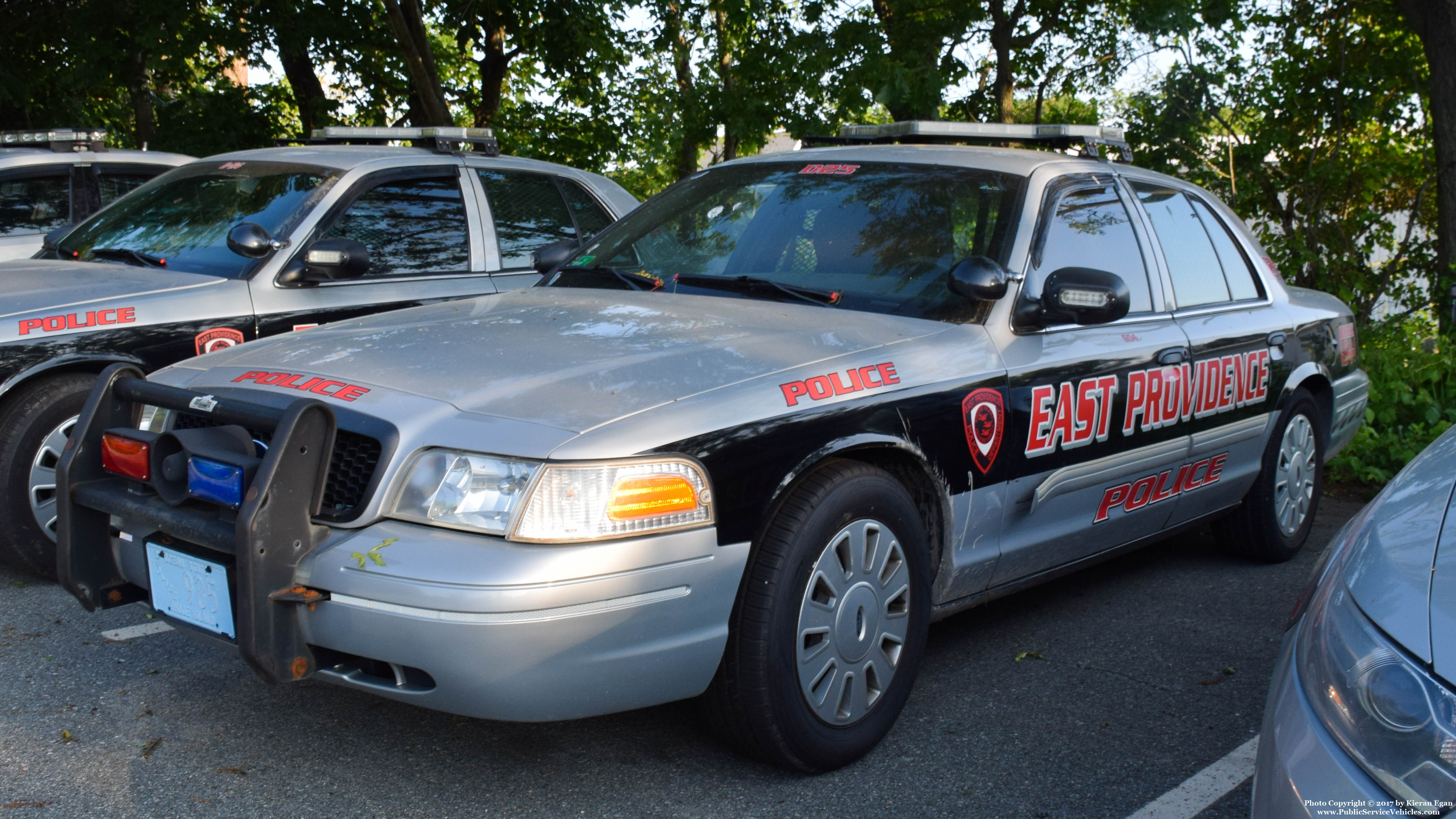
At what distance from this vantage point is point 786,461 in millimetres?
2900

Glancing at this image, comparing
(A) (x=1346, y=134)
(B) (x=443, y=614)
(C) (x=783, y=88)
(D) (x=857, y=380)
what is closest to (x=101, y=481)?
(B) (x=443, y=614)

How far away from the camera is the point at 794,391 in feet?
9.79

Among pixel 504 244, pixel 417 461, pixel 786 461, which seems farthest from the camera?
pixel 504 244

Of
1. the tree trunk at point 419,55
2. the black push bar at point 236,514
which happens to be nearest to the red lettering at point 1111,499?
the black push bar at point 236,514

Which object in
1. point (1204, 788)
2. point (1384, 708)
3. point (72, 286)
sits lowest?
point (1204, 788)

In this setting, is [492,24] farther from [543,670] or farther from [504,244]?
[543,670]

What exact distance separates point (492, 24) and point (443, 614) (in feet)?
37.9

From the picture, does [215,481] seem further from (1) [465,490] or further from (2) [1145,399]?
(2) [1145,399]

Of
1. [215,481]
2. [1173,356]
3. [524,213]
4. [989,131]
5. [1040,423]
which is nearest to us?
[215,481]

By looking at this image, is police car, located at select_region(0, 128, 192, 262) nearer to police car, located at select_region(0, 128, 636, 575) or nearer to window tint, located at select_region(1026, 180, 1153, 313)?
police car, located at select_region(0, 128, 636, 575)

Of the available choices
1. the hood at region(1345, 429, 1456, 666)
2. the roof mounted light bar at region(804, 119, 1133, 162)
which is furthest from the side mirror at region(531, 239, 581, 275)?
the hood at region(1345, 429, 1456, 666)

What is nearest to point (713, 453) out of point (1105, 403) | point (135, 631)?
point (1105, 403)

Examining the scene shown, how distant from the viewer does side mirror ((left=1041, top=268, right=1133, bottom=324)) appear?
Result: 139 inches

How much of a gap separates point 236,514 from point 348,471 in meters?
0.27
